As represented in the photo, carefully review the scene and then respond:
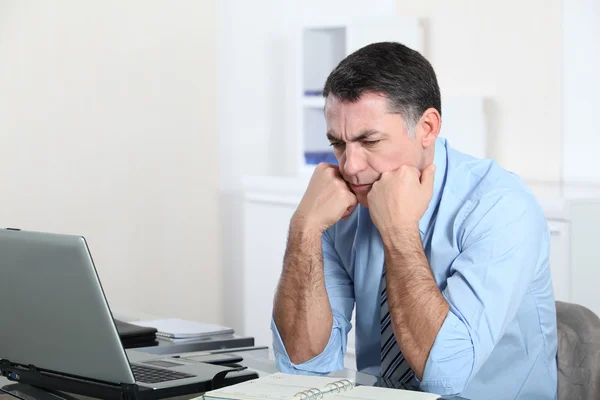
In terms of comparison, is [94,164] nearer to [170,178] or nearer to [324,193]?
[170,178]

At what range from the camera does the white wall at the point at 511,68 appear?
334cm

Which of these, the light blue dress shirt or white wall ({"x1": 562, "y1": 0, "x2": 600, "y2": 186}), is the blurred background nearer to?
white wall ({"x1": 562, "y1": 0, "x2": 600, "y2": 186})

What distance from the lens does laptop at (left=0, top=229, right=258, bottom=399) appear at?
1361mm

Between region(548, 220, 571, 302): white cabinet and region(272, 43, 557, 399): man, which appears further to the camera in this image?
region(548, 220, 571, 302): white cabinet

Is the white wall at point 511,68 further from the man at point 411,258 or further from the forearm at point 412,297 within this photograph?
the forearm at point 412,297

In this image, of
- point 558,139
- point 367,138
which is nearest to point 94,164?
point 558,139

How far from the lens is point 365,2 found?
423 centimetres

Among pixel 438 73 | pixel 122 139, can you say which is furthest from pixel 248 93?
pixel 438 73

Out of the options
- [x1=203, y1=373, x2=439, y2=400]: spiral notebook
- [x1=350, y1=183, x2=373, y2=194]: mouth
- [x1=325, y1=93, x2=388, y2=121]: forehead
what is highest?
[x1=325, y1=93, x2=388, y2=121]: forehead

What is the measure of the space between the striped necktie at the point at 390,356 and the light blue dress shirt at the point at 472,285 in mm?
30

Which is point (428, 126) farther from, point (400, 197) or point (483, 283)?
point (483, 283)

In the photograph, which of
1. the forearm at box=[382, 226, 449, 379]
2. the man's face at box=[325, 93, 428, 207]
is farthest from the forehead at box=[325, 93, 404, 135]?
the forearm at box=[382, 226, 449, 379]

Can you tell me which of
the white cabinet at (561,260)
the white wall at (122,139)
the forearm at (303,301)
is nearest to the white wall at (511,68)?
the white cabinet at (561,260)

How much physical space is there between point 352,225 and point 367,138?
283 mm
